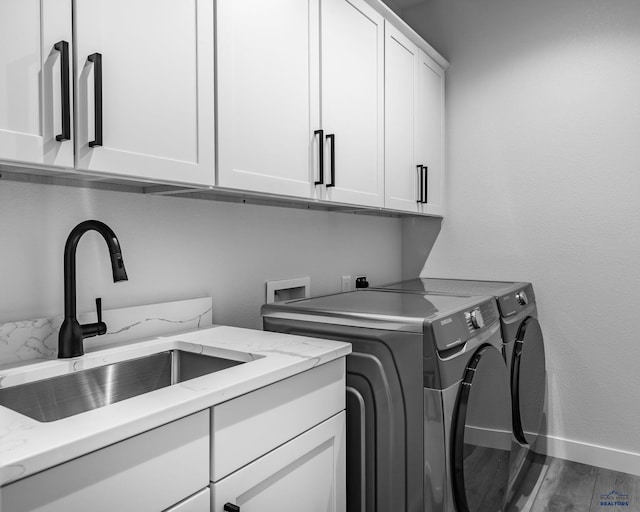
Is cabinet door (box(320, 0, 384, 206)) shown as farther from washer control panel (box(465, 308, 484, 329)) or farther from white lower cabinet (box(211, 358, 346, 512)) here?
white lower cabinet (box(211, 358, 346, 512))

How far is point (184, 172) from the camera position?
1.23 m

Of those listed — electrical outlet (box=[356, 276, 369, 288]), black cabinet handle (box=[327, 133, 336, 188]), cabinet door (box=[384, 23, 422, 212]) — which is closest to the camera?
black cabinet handle (box=[327, 133, 336, 188])

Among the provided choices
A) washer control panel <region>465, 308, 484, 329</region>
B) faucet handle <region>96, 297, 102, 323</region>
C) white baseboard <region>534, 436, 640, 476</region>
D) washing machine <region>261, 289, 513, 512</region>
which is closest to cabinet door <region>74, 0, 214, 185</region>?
faucet handle <region>96, 297, 102, 323</region>

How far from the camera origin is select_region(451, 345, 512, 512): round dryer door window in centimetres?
142

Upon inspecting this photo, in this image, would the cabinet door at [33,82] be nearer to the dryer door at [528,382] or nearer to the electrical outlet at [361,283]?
the electrical outlet at [361,283]

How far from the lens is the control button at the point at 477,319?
5.40ft

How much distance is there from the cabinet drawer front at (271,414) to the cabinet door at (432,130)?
1535 millimetres

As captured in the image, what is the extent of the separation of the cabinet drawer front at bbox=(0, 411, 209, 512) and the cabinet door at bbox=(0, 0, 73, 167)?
0.58m

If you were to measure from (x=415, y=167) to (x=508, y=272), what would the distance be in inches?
34.0

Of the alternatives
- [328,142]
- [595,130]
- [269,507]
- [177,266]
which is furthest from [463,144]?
[269,507]

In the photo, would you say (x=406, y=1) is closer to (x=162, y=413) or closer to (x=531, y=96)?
(x=531, y=96)

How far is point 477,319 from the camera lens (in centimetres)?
167

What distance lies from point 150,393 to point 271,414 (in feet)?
1.01

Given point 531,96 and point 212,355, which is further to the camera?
point 531,96
